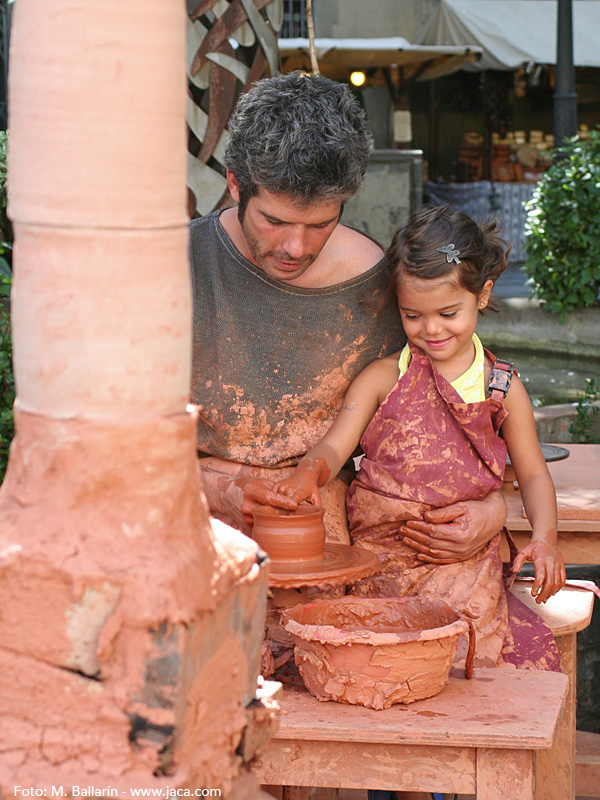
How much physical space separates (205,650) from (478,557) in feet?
5.43

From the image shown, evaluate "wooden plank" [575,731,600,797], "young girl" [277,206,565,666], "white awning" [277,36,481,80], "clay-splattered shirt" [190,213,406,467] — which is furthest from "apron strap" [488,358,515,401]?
"white awning" [277,36,481,80]

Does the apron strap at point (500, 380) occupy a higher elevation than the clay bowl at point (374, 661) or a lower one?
higher

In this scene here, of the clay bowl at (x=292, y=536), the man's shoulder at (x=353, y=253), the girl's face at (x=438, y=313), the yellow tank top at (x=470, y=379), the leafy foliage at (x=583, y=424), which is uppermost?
the man's shoulder at (x=353, y=253)

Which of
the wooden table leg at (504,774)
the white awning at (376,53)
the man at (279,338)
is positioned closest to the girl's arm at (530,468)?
the man at (279,338)

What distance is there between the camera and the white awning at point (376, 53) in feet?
37.9

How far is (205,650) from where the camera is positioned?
1349mm

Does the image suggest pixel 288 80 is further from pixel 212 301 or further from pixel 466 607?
pixel 466 607

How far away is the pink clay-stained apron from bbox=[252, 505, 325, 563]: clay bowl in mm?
432

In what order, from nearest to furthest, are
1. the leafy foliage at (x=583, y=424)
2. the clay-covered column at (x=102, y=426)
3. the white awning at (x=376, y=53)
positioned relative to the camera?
the clay-covered column at (x=102, y=426), the leafy foliage at (x=583, y=424), the white awning at (x=376, y=53)

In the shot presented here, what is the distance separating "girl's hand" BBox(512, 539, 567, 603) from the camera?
2.73m

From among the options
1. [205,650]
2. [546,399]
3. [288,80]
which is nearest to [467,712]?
[205,650]

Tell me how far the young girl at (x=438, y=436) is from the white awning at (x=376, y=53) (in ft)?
29.5

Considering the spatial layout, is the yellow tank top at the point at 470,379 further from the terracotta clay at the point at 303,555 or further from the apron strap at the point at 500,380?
the terracotta clay at the point at 303,555

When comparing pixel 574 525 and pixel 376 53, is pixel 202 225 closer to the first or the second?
pixel 574 525
